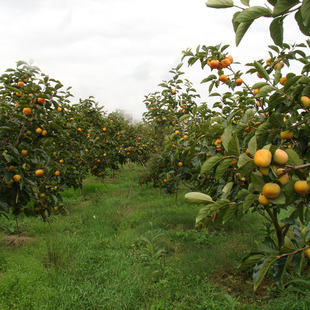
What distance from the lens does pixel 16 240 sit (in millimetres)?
3477

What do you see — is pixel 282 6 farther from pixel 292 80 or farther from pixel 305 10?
pixel 292 80

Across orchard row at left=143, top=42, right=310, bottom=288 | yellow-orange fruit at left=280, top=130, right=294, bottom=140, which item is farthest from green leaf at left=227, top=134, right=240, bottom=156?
yellow-orange fruit at left=280, top=130, right=294, bottom=140

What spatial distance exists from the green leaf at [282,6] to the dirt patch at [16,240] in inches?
143

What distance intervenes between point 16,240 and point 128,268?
5.64 feet

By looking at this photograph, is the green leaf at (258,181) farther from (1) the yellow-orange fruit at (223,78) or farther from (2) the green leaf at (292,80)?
(1) the yellow-orange fruit at (223,78)

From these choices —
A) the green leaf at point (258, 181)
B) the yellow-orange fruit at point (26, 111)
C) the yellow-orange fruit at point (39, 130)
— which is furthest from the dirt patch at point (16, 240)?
the green leaf at point (258, 181)

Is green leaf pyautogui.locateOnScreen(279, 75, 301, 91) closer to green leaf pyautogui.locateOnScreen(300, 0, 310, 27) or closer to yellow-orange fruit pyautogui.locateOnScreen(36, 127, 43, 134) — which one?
green leaf pyautogui.locateOnScreen(300, 0, 310, 27)

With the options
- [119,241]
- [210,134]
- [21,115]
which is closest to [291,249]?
[210,134]

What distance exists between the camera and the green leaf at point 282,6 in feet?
2.60

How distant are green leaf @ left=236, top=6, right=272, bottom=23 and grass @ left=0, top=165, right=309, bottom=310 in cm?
196

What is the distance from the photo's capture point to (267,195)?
0.89 meters

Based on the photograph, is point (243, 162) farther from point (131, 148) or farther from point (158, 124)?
point (131, 148)

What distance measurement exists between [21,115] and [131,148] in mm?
5745

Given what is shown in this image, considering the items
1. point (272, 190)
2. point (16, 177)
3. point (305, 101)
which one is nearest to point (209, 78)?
point (305, 101)
